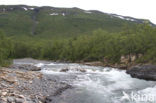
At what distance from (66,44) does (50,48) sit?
33.2 feet

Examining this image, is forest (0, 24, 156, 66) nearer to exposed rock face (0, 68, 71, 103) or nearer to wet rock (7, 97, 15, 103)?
exposed rock face (0, 68, 71, 103)

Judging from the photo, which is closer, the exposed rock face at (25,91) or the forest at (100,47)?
the exposed rock face at (25,91)

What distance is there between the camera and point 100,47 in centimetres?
6744

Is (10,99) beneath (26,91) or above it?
above

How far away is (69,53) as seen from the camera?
80312 millimetres

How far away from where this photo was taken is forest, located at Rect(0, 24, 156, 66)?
45.0 metres

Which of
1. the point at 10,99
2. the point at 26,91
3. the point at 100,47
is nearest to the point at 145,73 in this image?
the point at 26,91

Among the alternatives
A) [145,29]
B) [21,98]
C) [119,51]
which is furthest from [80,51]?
[21,98]

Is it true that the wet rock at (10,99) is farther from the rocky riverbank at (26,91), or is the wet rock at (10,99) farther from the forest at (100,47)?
the forest at (100,47)

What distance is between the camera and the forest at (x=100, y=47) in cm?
4500

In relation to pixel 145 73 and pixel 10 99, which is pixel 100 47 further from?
pixel 10 99

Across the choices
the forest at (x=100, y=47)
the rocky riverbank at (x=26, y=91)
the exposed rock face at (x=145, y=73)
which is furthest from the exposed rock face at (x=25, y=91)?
the exposed rock face at (x=145, y=73)

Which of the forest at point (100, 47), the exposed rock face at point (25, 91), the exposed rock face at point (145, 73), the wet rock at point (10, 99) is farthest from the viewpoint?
the forest at point (100, 47)

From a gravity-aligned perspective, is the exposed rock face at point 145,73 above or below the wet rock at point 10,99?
below
